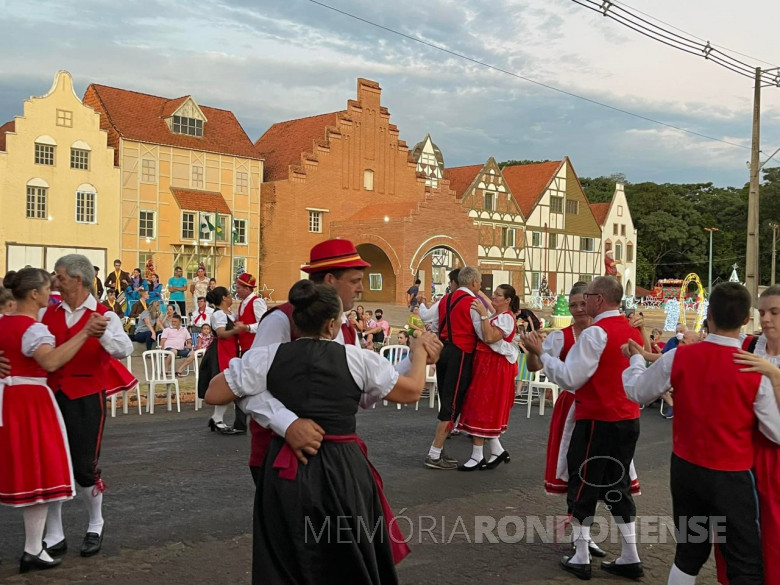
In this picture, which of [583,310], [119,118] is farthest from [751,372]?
[119,118]

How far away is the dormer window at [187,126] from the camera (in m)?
34.1

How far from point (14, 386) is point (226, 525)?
194 centimetres

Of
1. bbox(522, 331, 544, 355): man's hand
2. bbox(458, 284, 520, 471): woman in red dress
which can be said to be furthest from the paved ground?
bbox(522, 331, 544, 355): man's hand

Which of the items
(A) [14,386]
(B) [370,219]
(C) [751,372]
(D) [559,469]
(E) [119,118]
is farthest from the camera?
(B) [370,219]

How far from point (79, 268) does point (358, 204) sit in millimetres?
34897

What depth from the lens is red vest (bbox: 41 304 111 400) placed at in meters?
4.84

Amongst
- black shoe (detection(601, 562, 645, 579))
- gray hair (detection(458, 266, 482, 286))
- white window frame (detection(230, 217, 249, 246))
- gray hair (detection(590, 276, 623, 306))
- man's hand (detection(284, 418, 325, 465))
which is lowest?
black shoe (detection(601, 562, 645, 579))

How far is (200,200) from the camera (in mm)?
33906

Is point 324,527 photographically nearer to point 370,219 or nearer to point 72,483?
point 72,483

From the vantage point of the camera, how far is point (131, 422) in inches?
402

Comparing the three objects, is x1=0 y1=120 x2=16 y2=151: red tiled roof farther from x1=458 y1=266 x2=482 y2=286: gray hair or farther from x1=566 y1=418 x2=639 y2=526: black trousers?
x1=566 y1=418 x2=639 y2=526: black trousers

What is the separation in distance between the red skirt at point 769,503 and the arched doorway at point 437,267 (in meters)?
34.2

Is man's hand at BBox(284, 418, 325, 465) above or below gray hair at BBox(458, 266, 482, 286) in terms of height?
below

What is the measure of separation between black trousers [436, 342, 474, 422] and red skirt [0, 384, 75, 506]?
4.10m
